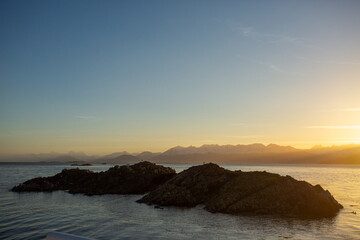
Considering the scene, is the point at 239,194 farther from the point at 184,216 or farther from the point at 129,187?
the point at 129,187

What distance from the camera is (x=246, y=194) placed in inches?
1060

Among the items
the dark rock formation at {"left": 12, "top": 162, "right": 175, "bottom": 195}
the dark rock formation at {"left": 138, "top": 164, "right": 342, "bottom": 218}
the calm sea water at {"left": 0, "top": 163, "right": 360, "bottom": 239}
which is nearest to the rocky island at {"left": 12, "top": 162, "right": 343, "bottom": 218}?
the dark rock formation at {"left": 138, "top": 164, "right": 342, "bottom": 218}

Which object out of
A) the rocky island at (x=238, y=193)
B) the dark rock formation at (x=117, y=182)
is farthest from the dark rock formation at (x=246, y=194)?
the dark rock formation at (x=117, y=182)

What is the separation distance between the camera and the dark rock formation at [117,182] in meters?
40.1

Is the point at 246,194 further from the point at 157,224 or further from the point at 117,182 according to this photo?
the point at 117,182

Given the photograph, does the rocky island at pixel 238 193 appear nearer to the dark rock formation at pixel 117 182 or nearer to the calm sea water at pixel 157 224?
the dark rock formation at pixel 117 182

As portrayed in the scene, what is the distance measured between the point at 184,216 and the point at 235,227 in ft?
17.8

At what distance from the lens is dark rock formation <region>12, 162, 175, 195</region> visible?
40.1 m

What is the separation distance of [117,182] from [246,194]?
22.4 metres

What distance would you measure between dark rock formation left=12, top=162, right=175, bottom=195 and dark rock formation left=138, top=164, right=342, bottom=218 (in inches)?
379

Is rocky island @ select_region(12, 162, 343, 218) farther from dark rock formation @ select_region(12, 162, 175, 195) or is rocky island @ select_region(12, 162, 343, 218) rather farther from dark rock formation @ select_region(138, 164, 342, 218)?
dark rock formation @ select_region(12, 162, 175, 195)

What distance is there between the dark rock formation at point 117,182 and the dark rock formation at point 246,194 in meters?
9.63

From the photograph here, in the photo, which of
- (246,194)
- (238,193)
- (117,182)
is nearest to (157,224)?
(238,193)

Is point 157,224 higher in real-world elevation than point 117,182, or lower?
lower
